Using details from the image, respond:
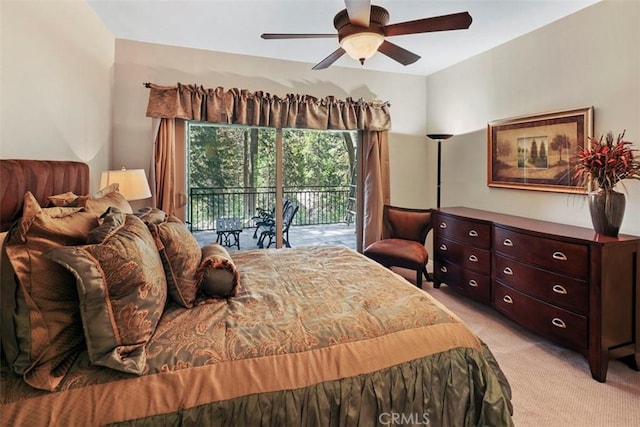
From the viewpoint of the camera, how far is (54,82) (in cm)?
210

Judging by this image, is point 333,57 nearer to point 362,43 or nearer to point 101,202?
point 362,43

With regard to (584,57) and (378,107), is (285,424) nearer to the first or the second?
(584,57)

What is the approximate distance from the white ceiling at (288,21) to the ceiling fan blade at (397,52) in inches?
19.0

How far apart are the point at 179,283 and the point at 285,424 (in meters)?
0.80

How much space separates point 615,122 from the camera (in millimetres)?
2514

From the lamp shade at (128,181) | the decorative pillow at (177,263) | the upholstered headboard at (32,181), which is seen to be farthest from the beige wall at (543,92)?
the upholstered headboard at (32,181)

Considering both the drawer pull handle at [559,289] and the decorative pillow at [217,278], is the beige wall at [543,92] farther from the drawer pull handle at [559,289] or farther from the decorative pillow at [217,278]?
the decorative pillow at [217,278]

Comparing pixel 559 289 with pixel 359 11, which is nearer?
pixel 359 11

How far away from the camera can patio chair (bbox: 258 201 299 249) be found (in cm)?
413

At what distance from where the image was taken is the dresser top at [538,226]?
2.19m

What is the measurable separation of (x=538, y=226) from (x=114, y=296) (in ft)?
9.79

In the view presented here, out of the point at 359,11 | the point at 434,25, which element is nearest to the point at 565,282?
the point at 434,25

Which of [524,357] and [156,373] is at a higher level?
[156,373]

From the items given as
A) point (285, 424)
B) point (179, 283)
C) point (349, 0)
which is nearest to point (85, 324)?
point (179, 283)
